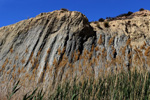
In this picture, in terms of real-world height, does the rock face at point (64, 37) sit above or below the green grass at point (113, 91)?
above

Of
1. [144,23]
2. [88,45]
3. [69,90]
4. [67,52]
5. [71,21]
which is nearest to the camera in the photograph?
[69,90]

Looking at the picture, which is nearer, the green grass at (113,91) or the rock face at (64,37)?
the green grass at (113,91)

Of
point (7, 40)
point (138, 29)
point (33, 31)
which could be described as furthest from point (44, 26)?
point (138, 29)

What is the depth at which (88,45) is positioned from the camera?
11.0 metres

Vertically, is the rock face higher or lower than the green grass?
higher

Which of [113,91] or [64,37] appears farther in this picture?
[64,37]

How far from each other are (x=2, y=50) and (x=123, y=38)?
977cm

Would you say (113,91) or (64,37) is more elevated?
(64,37)

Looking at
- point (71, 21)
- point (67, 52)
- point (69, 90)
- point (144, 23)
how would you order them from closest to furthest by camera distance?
1. point (69, 90)
2. point (67, 52)
3. point (71, 21)
4. point (144, 23)

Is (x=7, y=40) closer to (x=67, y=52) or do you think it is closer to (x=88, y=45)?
(x=67, y=52)

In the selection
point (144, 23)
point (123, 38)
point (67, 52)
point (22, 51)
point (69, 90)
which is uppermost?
point (144, 23)

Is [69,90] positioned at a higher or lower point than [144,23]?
lower

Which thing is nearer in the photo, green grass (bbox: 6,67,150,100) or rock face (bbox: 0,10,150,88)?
green grass (bbox: 6,67,150,100)

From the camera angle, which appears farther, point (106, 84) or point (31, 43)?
point (31, 43)
